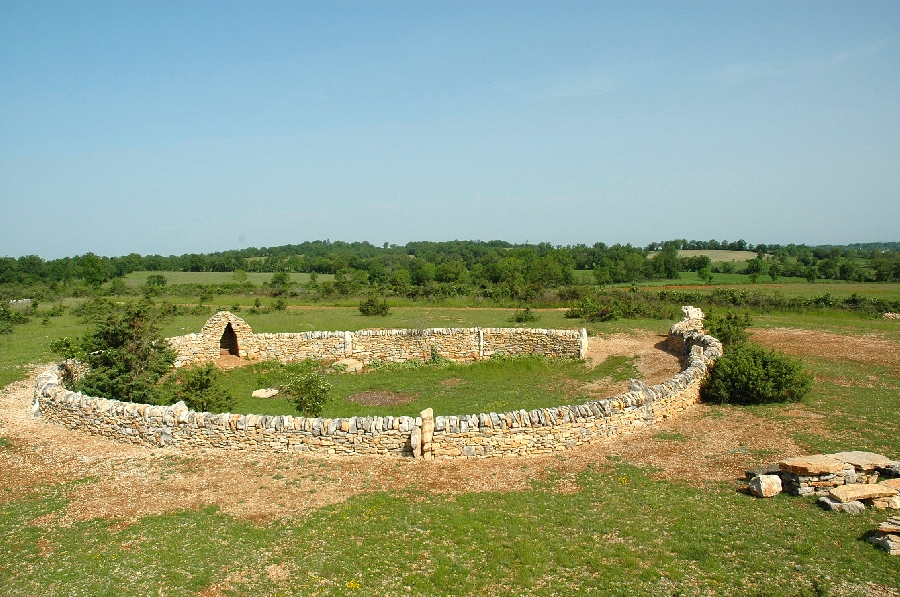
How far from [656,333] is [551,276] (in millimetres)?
33807

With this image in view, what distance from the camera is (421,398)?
59.1ft

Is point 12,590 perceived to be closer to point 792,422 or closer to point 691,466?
point 691,466

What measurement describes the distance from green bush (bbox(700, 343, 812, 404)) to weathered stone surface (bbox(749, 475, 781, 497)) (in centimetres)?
599

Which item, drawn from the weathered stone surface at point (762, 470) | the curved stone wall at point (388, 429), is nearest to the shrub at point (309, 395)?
the curved stone wall at point (388, 429)

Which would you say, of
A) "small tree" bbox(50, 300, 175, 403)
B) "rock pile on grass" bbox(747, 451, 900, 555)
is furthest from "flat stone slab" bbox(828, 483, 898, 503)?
"small tree" bbox(50, 300, 175, 403)

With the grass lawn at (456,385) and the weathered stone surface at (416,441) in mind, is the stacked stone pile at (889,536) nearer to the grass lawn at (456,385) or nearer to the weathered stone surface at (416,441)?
the weathered stone surface at (416,441)

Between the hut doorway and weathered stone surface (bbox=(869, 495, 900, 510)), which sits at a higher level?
the hut doorway

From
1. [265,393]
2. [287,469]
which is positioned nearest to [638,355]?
[265,393]

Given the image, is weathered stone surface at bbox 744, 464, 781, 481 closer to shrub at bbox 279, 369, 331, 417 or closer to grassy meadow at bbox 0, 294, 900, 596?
grassy meadow at bbox 0, 294, 900, 596

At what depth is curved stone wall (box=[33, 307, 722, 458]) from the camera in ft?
39.0

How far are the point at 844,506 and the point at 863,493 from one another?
0.40 metres

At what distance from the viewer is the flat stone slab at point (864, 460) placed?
29.9 ft

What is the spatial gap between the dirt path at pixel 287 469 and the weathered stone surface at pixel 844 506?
1789 millimetres

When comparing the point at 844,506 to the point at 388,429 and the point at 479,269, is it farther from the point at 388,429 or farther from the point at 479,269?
the point at 479,269
